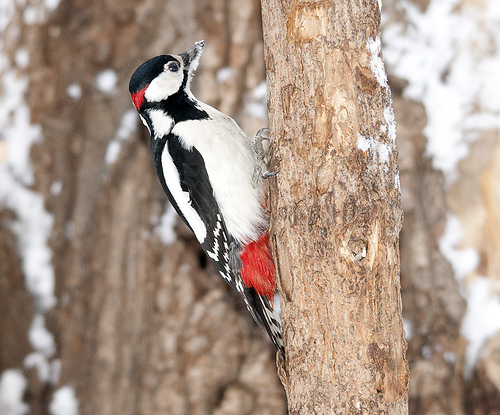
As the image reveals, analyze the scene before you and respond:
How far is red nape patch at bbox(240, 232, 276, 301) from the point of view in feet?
5.81

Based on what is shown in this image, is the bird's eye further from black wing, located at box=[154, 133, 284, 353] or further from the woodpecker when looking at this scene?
black wing, located at box=[154, 133, 284, 353]

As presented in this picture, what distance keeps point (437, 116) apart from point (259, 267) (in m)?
1.23

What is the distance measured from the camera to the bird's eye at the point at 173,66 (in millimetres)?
1896

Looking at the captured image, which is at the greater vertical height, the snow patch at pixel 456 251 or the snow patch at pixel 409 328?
the snow patch at pixel 456 251

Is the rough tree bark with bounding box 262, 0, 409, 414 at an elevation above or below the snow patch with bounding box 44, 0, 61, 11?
below

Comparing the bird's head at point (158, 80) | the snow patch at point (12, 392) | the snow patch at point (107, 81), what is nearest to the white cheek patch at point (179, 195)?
the bird's head at point (158, 80)

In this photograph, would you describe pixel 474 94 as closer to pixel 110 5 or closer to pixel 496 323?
pixel 496 323

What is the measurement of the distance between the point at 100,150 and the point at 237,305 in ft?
3.43

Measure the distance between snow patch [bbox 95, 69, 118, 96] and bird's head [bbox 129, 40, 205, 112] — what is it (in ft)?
2.50

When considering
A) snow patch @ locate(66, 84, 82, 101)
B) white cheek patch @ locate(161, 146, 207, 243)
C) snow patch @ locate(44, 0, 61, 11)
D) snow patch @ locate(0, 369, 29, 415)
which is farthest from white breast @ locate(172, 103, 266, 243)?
snow patch @ locate(0, 369, 29, 415)

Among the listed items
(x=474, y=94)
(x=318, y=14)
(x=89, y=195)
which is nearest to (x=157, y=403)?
(x=89, y=195)

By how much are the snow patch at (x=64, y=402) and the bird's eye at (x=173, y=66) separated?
5.60ft

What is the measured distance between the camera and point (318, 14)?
4.28ft

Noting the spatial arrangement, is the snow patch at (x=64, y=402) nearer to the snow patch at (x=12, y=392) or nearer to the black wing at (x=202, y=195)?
the snow patch at (x=12, y=392)
